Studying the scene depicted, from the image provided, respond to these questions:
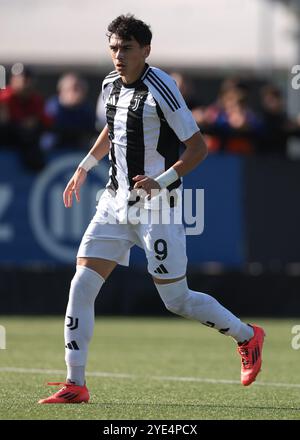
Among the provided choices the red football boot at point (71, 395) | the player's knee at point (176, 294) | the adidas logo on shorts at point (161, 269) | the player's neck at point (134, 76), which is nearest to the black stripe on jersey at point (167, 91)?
the player's neck at point (134, 76)

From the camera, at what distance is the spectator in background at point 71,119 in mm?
15492

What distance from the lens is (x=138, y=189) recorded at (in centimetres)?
808

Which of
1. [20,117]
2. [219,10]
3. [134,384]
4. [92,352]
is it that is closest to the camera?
[134,384]

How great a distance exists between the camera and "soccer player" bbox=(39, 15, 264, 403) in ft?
26.3

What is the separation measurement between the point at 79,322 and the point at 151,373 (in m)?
1.95

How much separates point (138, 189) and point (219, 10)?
2384 centimetres

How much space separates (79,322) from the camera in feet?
26.5

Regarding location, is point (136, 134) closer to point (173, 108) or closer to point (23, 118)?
point (173, 108)

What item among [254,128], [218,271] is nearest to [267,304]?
[218,271]

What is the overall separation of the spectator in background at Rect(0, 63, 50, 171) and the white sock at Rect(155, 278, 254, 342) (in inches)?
283

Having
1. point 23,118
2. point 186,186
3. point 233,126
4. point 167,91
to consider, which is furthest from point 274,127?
point 167,91

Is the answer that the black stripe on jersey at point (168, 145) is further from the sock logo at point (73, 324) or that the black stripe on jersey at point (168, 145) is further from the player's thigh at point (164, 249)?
the sock logo at point (73, 324)

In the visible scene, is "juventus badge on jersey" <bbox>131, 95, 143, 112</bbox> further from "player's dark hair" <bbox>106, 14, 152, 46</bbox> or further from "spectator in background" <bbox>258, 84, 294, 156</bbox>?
"spectator in background" <bbox>258, 84, 294, 156</bbox>

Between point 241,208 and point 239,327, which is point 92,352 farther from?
point 241,208
